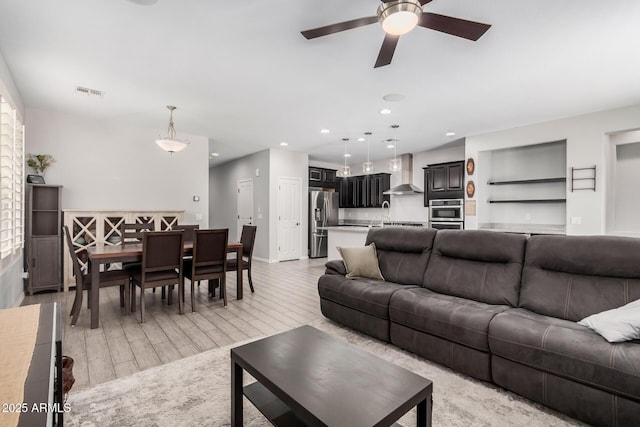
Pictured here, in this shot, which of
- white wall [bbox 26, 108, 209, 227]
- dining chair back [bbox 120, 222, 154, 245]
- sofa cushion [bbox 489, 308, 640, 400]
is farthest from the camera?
white wall [bbox 26, 108, 209, 227]

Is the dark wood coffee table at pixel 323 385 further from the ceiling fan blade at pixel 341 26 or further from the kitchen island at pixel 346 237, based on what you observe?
the kitchen island at pixel 346 237

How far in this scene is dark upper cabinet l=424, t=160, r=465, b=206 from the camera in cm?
636

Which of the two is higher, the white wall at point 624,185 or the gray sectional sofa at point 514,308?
the white wall at point 624,185

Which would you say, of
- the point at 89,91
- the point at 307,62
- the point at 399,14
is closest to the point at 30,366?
the point at 399,14

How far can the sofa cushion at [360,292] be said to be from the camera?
274 cm

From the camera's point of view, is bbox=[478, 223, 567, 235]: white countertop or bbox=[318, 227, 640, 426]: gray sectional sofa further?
bbox=[478, 223, 567, 235]: white countertop

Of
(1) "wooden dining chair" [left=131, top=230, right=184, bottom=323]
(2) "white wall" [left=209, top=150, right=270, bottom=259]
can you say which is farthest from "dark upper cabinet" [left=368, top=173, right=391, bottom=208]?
(1) "wooden dining chair" [left=131, top=230, right=184, bottom=323]

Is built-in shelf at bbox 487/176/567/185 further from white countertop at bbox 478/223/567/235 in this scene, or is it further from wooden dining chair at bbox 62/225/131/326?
wooden dining chair at bbox 62/225/131/326

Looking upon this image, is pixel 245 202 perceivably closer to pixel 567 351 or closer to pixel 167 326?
pixel 167 326

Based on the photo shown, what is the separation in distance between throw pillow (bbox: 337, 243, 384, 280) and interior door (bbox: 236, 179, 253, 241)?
516cm

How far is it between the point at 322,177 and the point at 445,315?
6.69 m

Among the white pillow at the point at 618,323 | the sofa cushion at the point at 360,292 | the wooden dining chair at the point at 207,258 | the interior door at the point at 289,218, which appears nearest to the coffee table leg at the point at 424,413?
the white pillow at the point at 618,323

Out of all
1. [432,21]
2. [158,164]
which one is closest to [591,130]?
[432,21]

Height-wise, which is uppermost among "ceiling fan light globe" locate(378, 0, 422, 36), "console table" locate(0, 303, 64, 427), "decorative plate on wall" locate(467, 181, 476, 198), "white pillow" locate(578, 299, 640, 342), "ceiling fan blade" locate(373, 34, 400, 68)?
"ceiling fan blade" locate(373, 34, 400, 68)
